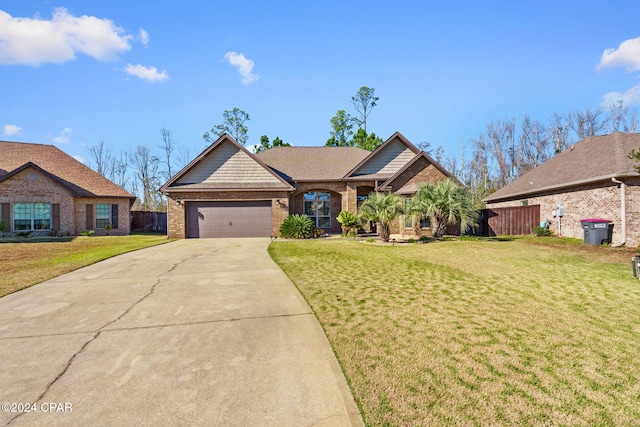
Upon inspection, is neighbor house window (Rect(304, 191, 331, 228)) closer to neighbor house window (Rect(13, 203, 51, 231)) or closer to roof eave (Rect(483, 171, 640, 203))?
roof eave (Rect(483, 171, 640, 203))

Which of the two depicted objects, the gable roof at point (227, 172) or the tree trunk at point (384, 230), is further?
the gable roof at point (227, 172)

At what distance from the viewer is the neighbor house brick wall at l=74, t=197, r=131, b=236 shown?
2125 cm

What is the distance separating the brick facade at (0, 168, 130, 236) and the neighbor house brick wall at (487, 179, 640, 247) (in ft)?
93.8

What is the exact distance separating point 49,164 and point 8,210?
191 inches

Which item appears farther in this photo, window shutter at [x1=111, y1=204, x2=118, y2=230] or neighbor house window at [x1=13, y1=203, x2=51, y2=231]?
window shutter at [x1=111, y1=204, x2=118, y2=230]

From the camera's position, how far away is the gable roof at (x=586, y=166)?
13.8m

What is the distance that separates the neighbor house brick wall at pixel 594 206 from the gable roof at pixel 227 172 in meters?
15.0

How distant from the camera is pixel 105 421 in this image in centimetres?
253

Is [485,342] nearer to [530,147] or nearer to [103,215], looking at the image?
[103,215]

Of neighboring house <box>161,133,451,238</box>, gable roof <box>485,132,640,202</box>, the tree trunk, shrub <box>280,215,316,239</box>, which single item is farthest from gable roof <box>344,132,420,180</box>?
gable roof <box>485,132,640,202</box>

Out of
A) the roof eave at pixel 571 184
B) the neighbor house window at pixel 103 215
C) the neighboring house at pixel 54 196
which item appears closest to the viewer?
the roof eave at pixel 571 184

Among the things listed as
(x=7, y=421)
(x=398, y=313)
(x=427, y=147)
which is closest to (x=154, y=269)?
(x=7, y=421)

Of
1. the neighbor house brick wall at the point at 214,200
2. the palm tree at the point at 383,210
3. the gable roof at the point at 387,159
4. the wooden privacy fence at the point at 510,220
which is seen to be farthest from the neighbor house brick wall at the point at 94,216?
the wooden privacy fence at the point at 510,220

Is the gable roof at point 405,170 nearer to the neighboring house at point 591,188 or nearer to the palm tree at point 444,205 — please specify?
the palm tree at point 444,205
